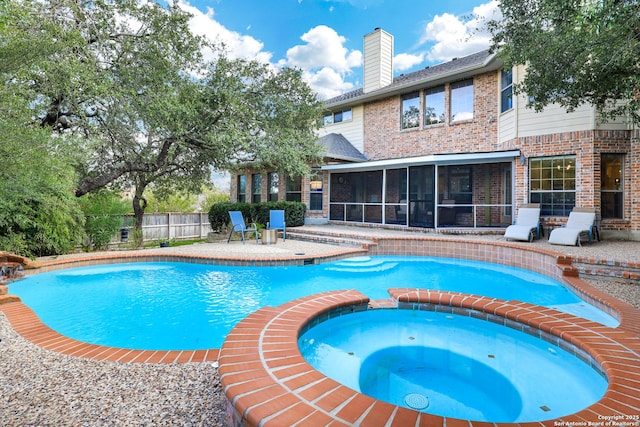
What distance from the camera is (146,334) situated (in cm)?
400

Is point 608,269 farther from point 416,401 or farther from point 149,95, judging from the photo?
point 149,95

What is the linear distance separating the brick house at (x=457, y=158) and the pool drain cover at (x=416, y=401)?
32.3ft

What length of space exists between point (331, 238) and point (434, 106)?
7.47m

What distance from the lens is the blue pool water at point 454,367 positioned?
95.0 inches

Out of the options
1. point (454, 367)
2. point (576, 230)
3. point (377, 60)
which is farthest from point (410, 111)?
point (454, 367)

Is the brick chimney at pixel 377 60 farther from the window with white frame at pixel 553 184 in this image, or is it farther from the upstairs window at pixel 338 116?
the window with white frame at pixel 553 184

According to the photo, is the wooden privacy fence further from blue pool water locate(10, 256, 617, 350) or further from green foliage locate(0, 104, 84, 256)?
blue pool water locate(10, 256, 617, 350)

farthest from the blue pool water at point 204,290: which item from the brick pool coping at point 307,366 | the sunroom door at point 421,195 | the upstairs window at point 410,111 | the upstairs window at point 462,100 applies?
the upstairs window at point 410,111

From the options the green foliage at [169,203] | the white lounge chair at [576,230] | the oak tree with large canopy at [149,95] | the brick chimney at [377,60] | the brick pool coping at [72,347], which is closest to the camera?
the brick pool coping at [72,347]

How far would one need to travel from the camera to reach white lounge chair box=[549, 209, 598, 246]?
8367 mm

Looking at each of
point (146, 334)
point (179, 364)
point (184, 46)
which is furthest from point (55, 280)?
point (184, 46)

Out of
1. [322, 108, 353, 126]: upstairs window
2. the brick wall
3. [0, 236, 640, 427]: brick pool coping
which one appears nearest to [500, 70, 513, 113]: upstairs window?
the brick wall

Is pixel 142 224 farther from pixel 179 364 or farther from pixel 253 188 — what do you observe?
pixel 179 364

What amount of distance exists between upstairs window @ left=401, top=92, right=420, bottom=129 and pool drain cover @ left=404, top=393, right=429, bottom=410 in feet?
43.4
